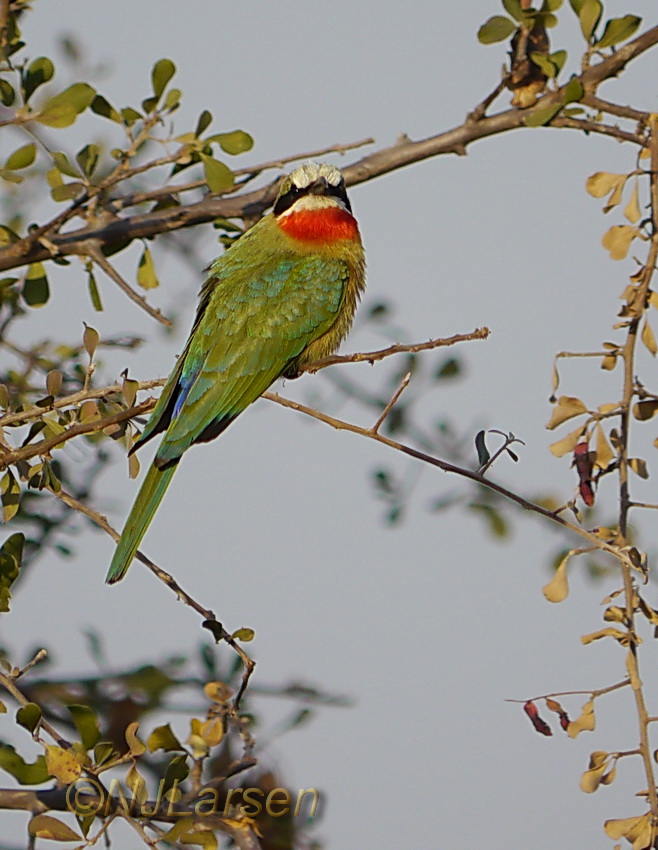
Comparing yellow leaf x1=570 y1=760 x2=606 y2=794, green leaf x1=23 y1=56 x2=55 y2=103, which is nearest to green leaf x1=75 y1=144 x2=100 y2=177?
green leaf x1=23 y1=56 x2=55 y2=103

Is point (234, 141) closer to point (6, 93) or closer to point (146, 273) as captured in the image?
point (146, 273)

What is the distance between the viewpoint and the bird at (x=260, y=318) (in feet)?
9.61

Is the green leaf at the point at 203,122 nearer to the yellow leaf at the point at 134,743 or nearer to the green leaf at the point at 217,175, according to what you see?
the green leaf at the point at 217,175

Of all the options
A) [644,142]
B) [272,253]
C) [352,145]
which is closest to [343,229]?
[272,253]

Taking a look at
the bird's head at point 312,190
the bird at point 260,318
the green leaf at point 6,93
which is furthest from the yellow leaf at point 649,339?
the bird's head at point 312,190

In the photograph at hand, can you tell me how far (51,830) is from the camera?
180 centimetres

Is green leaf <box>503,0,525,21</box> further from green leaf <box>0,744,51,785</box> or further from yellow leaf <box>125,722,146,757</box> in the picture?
green leaf <box>0,744,51,785</box>

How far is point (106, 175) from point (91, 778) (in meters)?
1.61

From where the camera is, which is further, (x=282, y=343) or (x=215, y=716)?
(x=282, y=343)

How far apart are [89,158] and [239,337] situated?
2.41ft

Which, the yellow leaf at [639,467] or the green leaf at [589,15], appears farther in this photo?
the green leaf at [589,15]

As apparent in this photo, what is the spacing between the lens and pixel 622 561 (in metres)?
1.91

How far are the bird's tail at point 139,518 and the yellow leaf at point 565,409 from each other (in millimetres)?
900

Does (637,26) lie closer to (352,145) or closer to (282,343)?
(352,145)
